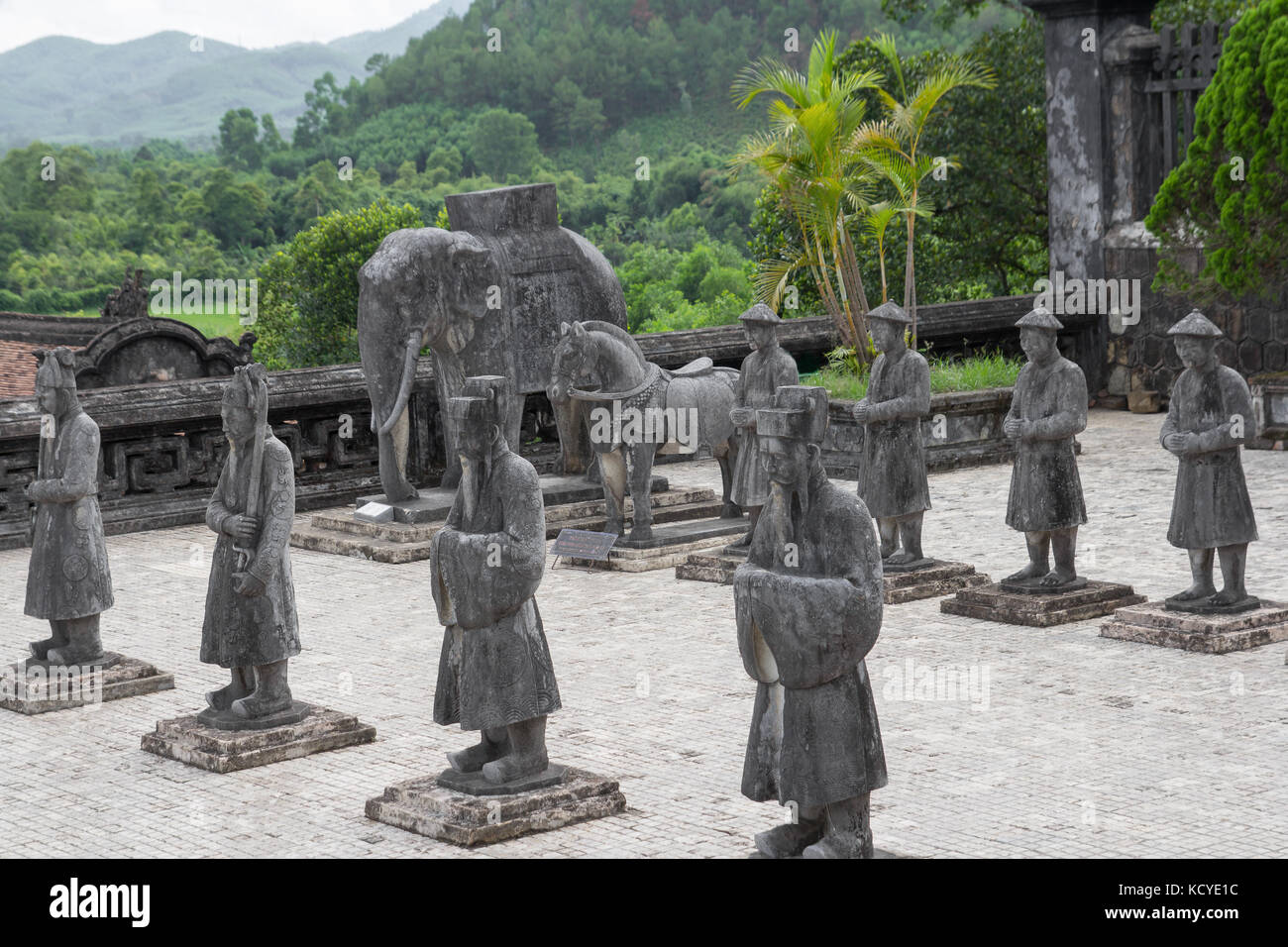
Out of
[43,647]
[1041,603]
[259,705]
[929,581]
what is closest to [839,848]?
[259,705]

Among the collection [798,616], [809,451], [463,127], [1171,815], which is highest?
[463,127]

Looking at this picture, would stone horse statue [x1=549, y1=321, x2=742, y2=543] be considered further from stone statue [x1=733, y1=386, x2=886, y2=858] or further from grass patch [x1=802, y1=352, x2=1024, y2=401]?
stone statue [x1=733, y1=386, x2=886, y2=858]

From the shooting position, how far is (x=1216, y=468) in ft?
28.9

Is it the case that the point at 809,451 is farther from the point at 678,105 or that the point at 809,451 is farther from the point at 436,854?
the point at 678,105

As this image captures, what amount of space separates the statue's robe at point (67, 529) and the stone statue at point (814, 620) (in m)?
4.09

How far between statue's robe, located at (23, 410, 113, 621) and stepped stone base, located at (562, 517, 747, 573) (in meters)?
3.35

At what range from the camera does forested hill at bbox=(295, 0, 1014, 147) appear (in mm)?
57219

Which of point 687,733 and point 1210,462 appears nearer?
point 687,733

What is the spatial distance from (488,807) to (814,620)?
5.38ft

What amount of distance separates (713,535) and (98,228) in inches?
1422

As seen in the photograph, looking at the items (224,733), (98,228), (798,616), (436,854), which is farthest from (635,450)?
(98,228)

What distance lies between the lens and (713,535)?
11.5m
